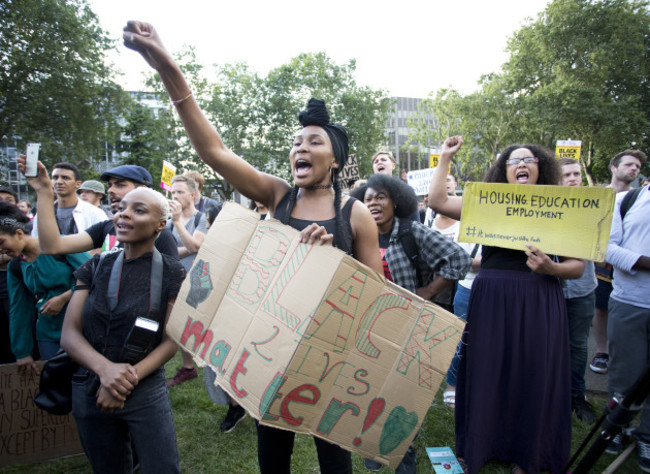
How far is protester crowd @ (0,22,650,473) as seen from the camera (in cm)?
177

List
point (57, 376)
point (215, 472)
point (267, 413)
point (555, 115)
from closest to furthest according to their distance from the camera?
1. point (267, 413)
2. point (57, 376)
3. point (215, 472)
4. point (555, 115)

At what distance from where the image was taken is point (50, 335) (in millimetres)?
2881

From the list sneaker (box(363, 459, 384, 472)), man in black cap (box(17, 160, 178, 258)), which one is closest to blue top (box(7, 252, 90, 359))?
man in black cap (box(17, 160, 178, 258))

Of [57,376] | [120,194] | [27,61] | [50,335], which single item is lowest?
[50,335]

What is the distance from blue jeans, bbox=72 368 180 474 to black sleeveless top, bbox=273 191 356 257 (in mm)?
1088

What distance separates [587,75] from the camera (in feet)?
78.2

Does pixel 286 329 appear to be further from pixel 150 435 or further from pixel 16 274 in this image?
pixel 16 274

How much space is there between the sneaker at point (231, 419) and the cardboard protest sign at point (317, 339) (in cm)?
214

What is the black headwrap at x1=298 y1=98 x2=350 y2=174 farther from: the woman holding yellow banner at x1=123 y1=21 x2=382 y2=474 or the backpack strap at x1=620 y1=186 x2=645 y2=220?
the backpack strap at x1=620 y1=186 x2=645 y2=220

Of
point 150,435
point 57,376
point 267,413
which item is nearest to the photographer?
point 267,413

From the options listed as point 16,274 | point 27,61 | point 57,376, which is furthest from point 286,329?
point 27,61

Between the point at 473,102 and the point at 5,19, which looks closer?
the point at 5,19

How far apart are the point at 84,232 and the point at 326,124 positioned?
2009 millimetres

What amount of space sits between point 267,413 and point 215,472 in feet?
6.46
